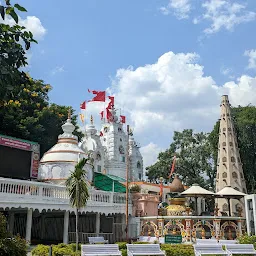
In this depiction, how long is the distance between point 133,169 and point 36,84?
125 ft

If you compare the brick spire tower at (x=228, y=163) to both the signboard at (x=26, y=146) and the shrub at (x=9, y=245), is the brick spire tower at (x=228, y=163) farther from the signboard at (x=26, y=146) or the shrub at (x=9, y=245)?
the shrub at (x=9, y=245)

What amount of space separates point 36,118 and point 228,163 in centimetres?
2099

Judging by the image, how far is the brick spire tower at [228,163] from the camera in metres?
39.7

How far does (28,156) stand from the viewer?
33.9m

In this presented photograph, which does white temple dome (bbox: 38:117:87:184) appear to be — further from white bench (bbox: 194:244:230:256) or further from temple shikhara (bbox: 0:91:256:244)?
white bench (bbox: 194:244:230:256)

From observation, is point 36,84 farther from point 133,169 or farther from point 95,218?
point 133,169

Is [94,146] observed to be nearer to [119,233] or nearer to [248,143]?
[248,143]

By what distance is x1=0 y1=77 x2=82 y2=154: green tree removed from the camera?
37.2 metres

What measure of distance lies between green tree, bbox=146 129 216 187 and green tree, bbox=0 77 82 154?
1972 cm

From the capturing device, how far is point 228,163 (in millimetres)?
40094

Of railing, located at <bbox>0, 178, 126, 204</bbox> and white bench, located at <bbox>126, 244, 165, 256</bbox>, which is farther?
railing, located at <bbox>0, 178, 126, 204</bbox>

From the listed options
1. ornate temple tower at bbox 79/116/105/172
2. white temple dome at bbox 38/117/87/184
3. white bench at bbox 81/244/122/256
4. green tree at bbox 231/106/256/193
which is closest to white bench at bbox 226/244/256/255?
white bench at bbox 81/244/122/256

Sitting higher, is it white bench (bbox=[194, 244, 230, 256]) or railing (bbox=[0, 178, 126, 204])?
railing (bbox=[0, 178, 126, 204])

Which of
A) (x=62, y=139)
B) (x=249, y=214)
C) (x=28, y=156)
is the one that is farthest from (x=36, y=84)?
(x=249, y=214)
